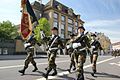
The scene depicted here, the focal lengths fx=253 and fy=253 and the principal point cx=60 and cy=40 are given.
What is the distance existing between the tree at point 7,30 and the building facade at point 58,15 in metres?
12.7

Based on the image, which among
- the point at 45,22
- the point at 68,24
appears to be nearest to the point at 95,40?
the point at 45,22

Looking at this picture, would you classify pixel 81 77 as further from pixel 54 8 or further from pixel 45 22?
pixel 54 8

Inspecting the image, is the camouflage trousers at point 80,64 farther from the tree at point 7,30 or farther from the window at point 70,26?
the window at point 70,26

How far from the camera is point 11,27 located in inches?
2328

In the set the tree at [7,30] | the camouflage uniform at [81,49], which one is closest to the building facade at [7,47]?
the tree at [7,30]

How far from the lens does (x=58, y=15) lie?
76.0 metres

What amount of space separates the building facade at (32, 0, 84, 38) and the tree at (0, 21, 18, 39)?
1266 centimetres

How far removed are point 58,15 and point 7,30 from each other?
22556 mm

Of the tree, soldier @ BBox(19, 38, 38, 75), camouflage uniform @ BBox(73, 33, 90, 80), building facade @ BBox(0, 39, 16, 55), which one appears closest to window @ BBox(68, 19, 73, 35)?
the tree

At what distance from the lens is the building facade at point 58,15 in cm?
7250

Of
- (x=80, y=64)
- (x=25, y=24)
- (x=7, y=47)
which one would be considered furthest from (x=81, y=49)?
(x=7, y=47)

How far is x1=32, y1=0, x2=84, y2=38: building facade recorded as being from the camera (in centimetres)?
7250

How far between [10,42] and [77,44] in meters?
42.2

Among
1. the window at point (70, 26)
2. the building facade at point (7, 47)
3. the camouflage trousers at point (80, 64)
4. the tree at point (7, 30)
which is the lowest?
the camouflage trousers at point (80, 64)
